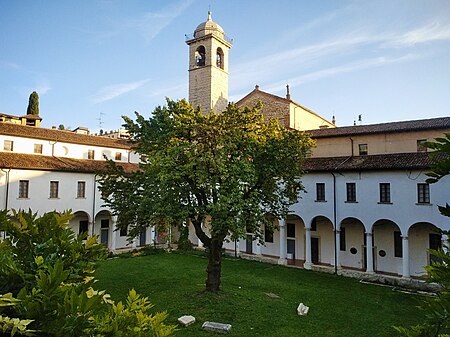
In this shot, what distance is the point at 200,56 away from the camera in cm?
3709

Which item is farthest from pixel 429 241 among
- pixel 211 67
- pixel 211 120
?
pixel 211 67

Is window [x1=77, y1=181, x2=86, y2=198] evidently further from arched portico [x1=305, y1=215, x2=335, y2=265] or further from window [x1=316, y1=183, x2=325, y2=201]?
window [x1=316, y1=183, x2=325, y2=201]

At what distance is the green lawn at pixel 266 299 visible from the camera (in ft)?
45.3

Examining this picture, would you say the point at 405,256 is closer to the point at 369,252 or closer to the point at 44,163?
the point at 369,252

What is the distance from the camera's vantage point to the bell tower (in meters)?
35.6

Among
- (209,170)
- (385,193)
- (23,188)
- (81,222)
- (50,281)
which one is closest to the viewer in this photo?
(50,281)

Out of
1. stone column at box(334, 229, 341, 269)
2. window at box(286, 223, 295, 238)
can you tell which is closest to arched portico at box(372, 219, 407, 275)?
stone column at box(334, 229, 341, 269)

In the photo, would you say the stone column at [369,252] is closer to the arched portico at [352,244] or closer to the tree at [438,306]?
the arched portico at [352,244]

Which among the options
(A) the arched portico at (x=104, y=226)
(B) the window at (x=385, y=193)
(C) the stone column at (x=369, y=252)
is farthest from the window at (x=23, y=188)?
(B) the window at (x=385, y=193)

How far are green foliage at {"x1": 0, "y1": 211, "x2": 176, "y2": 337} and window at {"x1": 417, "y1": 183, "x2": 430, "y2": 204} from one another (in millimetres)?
22616

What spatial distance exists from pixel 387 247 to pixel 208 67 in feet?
77.9

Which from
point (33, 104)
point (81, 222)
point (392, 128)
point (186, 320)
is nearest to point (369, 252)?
point (392, 128)

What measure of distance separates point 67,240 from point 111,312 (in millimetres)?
874

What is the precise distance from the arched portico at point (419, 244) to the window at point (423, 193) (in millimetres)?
2272
